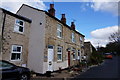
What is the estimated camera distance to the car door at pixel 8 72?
22.9 ft

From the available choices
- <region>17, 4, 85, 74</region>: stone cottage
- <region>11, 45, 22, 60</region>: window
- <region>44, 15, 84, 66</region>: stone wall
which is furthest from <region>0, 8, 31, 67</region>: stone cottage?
<region>44, 15, 84, 66</region>: stone wall

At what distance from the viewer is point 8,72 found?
23.5ft

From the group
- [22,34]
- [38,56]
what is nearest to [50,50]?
[38,56]

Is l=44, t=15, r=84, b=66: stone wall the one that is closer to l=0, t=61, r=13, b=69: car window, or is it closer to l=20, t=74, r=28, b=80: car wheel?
l=20, t=74, r=28, b=80: car wheel

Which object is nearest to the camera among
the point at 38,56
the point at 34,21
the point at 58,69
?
the point at 38,56

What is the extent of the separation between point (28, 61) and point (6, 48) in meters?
2.77

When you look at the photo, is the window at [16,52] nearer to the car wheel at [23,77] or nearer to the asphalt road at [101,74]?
the car wheel at [23,77]

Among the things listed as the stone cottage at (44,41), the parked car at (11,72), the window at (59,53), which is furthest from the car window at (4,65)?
the window at (59,53)

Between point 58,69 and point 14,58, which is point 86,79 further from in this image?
point 14,58

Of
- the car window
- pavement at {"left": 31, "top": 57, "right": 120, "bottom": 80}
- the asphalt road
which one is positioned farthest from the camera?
the asphalt road

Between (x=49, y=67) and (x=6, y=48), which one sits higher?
(x=6, y=48)

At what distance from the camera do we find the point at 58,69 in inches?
550

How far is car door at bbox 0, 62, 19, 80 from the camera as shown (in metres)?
6.99

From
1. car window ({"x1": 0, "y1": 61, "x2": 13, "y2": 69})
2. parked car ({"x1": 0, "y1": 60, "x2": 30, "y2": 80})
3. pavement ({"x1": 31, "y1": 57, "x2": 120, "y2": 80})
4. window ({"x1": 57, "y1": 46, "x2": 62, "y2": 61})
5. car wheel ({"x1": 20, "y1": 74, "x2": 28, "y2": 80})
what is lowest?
pavement ({"x1": 31, "y1": 57, "x2": 120, "y2": 80})
